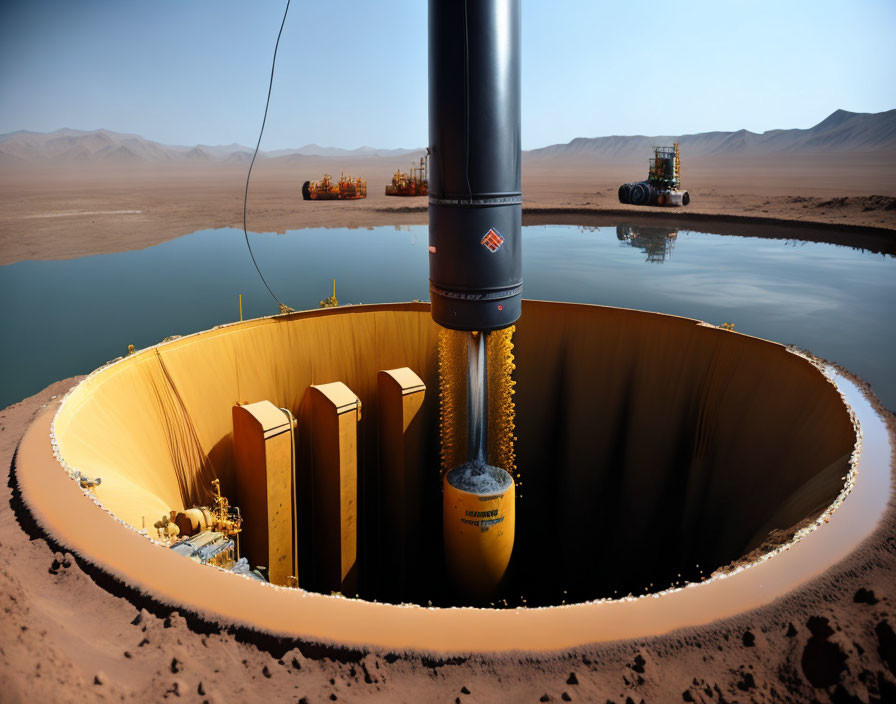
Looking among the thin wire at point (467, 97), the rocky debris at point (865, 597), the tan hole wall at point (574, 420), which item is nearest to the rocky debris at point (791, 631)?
the rocky debris at point (865, 597)

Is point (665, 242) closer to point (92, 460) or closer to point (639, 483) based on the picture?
point (639, 483)

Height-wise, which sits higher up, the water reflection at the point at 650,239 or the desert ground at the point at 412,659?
the water reflection at the point at 650,239

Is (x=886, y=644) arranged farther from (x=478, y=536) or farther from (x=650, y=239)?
(x=650, y=239)

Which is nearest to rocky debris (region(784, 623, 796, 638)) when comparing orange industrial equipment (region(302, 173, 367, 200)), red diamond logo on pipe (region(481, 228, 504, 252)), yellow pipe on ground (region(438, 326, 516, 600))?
red diamond logo on pipe (region(481, 228, 504, 252))

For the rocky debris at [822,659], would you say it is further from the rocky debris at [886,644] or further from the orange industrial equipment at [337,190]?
the orange industrial equipment at [337,190]

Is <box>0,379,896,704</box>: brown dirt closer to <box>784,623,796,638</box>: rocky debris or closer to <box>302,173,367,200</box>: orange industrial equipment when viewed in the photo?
<box>784,623,796,638</box>: rocky debris

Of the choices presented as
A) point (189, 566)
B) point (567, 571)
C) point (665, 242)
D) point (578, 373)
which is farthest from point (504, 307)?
point (665, 242)
